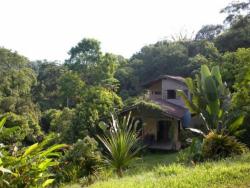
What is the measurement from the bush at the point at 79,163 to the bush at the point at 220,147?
3384 mm

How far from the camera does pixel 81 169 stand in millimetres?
10812

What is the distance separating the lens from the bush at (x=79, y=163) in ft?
31.9

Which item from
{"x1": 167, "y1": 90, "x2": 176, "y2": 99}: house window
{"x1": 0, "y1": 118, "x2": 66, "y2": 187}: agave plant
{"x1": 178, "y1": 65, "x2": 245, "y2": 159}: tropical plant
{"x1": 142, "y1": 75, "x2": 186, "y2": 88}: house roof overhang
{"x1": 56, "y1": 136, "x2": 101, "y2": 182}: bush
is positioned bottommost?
{"x1": 56, "y1": 136, "x2": 101, "y2": 182}: bush

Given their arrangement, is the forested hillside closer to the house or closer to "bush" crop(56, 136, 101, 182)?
"bush" crop(56, 136, 101, 182)

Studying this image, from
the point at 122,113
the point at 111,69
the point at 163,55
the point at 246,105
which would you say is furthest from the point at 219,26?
the point at 246,105

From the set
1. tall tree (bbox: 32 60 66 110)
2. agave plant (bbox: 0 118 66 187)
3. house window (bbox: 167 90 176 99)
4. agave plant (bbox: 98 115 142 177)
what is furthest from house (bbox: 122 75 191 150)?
agave plant (bbox: 0 118 66 187)

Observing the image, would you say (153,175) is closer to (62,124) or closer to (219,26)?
(62,124)

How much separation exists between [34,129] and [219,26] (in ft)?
114

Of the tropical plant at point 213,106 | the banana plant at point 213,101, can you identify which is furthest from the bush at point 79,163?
the banana plant at point 213,101

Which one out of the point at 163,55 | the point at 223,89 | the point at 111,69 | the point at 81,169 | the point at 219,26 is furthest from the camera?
the point at 219,26

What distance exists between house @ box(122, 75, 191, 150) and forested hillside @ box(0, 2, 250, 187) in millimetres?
1805

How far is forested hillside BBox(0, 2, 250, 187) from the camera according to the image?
14.6 meters

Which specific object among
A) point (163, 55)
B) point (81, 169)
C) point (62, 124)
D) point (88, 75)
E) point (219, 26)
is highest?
point (219, 26)

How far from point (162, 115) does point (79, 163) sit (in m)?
11.8
